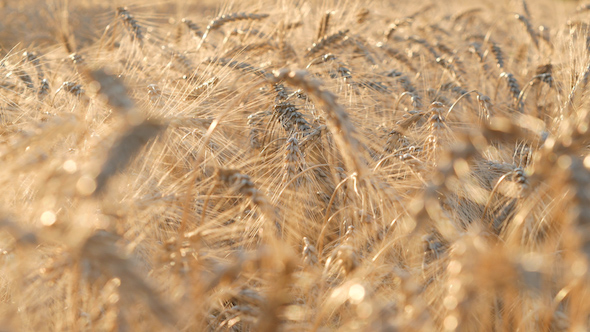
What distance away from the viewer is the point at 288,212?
1.45 m

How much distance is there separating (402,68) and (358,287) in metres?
2.36

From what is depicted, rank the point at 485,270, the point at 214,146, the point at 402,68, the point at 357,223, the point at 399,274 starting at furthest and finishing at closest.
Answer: the point at 402,68 → the point at 214,146 → the point at 357,223 → the point at 399,274 → the point at 485,270

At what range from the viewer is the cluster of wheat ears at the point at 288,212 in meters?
0.81

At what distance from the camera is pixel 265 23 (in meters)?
2.94

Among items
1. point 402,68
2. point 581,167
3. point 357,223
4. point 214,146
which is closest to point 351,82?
point 214,146

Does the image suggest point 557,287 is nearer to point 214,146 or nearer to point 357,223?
point 357,223

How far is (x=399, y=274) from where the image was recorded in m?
1.04

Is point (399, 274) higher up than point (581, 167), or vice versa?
point (581, 167)

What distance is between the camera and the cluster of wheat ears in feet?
2.67

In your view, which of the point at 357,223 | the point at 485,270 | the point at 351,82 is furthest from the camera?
the point at 351,82

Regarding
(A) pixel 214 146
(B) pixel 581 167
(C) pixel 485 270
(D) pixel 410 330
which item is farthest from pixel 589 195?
(A) pixel 214 146

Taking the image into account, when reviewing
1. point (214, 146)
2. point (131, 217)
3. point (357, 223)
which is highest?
point (131, 217)

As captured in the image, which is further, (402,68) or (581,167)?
(402,68)

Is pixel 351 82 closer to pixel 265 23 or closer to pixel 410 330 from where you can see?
pixel 265 23
